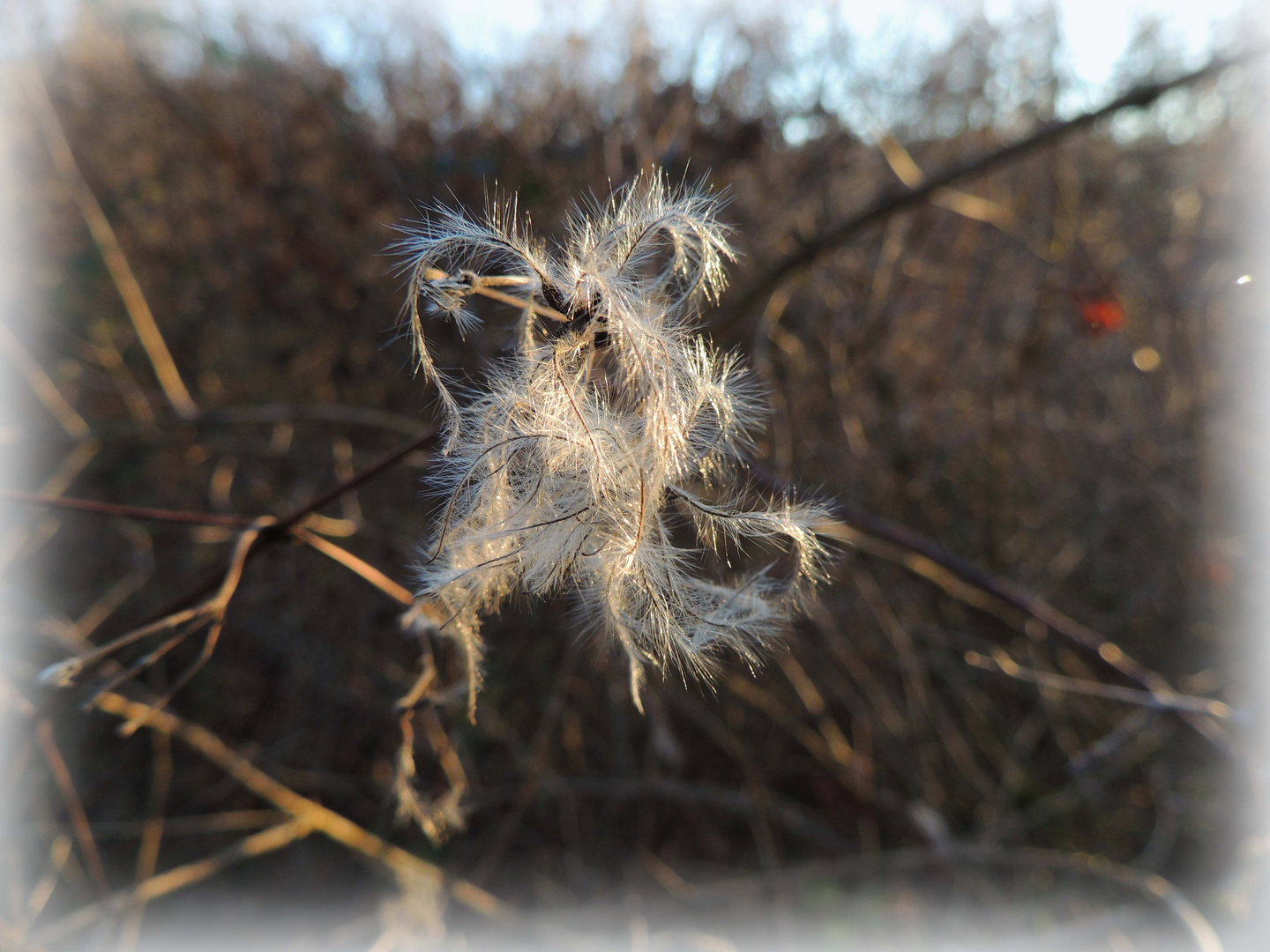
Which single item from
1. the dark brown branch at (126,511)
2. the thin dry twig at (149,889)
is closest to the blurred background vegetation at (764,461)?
the thin dry twig at (149,889)

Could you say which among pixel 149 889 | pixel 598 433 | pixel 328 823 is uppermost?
pixel 598 433

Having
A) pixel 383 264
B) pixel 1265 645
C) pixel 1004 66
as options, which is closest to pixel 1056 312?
pixel 1004 66

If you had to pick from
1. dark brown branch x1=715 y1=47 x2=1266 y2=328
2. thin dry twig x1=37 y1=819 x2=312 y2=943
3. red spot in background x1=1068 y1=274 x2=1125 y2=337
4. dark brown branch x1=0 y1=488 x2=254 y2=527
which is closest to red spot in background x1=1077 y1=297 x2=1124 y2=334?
red spot in background x1=1068 y1=274 x2=1125 y2=337

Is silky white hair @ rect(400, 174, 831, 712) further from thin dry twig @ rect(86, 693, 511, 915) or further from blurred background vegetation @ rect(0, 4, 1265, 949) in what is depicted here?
thin dry twig @ rect(86, 693, 511, 915)

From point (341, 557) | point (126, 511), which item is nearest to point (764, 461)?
point (341, 557)

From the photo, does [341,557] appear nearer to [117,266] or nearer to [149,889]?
[149,889]

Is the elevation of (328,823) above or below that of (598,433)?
below
